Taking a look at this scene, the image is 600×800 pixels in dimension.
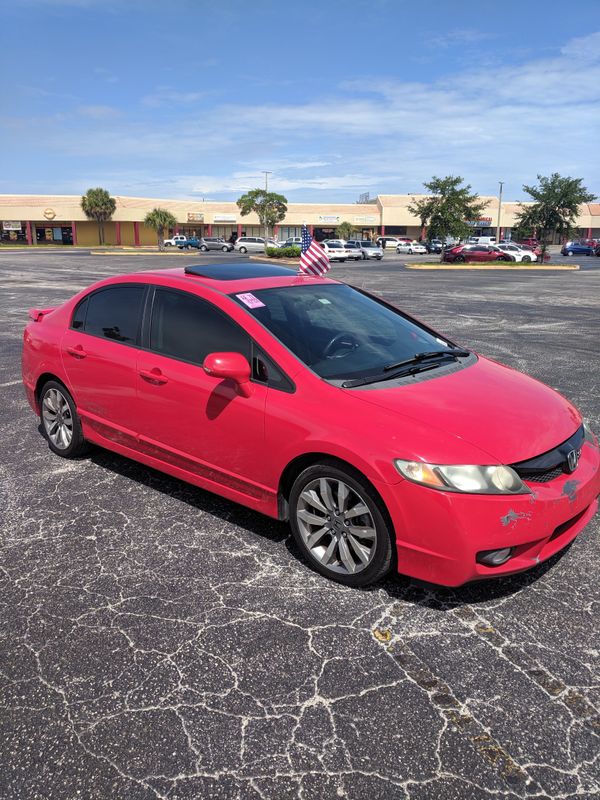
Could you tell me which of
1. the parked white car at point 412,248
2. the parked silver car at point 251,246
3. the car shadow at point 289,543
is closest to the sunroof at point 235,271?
the car shadow at point 289,543

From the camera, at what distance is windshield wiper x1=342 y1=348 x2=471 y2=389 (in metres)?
3.57

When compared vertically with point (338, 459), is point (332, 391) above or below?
above

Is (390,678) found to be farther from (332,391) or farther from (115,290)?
(115,290)

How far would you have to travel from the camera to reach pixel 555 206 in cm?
4334

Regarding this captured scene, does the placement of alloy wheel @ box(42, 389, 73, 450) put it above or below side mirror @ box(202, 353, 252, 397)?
below

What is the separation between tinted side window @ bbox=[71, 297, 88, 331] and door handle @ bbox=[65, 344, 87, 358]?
6.9 inches

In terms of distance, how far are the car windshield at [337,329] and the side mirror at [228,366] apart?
33 centimetres

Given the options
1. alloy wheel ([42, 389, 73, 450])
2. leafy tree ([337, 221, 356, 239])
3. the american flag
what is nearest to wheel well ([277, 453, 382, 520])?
alloy wheel ([42, 389, 73, 450])

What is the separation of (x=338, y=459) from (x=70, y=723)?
1.67 meters

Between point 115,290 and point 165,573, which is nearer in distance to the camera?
point 165,573

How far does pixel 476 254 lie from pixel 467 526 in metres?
46.6

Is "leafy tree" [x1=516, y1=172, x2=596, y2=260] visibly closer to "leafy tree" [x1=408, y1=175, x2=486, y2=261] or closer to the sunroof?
"leafy tree" [x1=408, y1=175, x2=486, y2=261]

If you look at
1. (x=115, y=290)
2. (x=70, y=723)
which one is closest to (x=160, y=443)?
(x=115, y=290)

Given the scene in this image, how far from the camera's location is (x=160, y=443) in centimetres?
423
